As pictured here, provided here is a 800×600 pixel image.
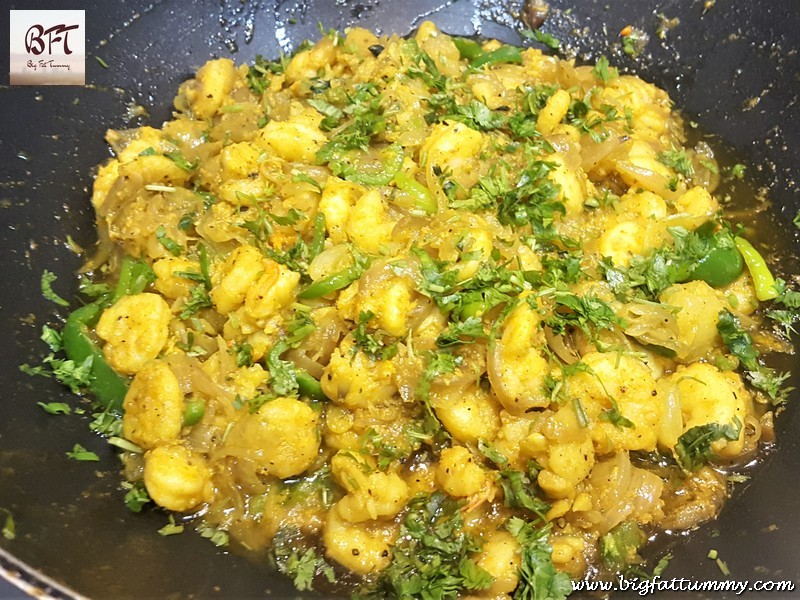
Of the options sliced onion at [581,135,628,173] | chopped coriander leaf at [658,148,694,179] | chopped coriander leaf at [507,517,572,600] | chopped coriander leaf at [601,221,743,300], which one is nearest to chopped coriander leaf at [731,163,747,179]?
chopped coriander leaf at [658,148,694,179]

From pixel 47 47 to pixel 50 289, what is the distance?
48.7 inches

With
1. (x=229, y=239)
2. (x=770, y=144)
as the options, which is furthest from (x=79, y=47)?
(x=770, y=144)

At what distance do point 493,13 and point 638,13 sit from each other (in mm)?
844

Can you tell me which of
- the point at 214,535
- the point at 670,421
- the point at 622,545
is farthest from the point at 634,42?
the point at 214,535

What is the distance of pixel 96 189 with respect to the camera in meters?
3.00

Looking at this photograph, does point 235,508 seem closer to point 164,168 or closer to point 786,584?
point 164,168

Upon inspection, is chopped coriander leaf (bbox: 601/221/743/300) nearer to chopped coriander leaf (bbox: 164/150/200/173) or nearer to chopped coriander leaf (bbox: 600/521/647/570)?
chopped coriander leaf (bbox: 600/521/647/570)

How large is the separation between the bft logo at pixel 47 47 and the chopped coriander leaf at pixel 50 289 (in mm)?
958

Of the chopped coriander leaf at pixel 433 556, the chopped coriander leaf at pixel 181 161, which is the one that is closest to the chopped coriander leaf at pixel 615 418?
the chopped coriander leaf at pixel 433 556

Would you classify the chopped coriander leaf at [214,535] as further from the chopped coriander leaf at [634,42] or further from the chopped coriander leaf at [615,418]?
the chopped coriander leaf at [634,42]

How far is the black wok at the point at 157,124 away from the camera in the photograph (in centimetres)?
225

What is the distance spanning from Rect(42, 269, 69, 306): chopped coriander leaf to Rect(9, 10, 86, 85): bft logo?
3.14 feet

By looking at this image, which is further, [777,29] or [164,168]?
[777,29]

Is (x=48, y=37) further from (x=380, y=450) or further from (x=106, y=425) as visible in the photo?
(x=380, y=450)
